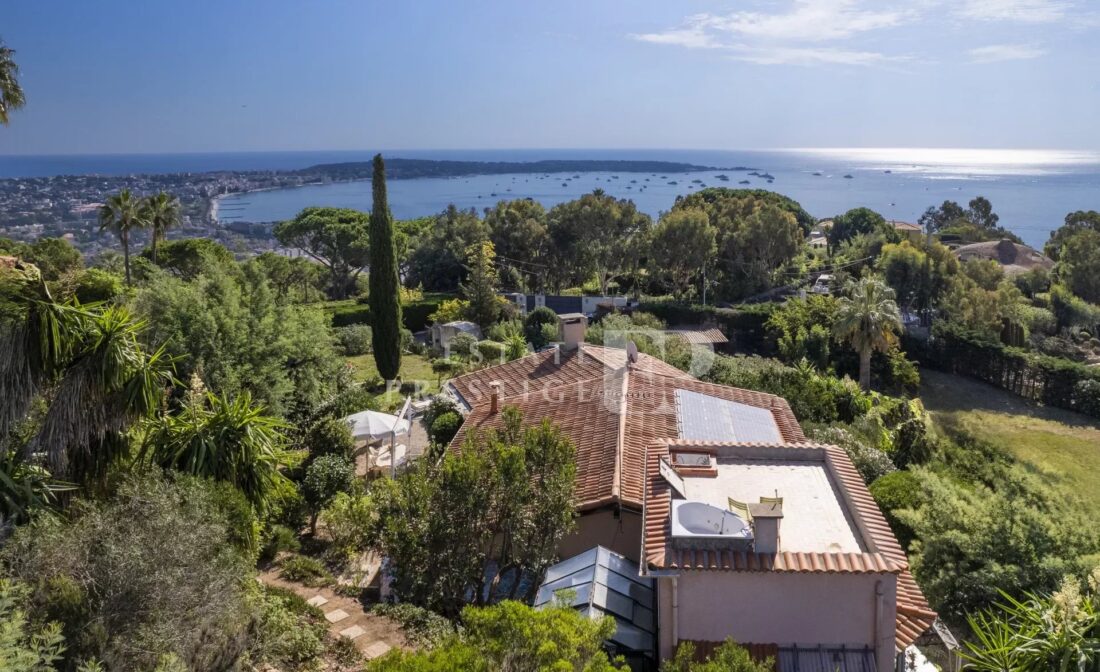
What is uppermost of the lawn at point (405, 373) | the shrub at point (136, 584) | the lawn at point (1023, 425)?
the shrub at point (136, 584)

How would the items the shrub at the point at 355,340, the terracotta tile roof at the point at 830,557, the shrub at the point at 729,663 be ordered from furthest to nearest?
the shrub at the point at 355,340 < the terracotta tile roof at the point at 830,557 < the shrub at the point at 729,663

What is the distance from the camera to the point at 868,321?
2761 centimetres

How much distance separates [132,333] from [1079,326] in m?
45.4

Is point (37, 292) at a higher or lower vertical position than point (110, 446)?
higher

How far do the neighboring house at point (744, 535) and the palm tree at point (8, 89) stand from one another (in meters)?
10.8

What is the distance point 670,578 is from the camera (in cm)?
769

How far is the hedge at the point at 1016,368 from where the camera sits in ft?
91.0

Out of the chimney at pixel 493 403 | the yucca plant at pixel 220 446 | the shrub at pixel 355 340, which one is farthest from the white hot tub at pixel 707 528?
the shrub at pixel 355 340

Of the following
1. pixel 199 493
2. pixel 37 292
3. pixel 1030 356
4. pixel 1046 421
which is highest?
pixel 37 292

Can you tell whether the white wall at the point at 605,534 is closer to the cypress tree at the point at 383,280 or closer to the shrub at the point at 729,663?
the shrub at the point at 729,663

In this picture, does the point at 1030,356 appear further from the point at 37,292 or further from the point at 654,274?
the point at 37,292

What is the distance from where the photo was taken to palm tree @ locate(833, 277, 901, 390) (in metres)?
27.6

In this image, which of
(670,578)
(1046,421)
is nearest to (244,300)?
(670,578)

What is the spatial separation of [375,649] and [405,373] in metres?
20.1
